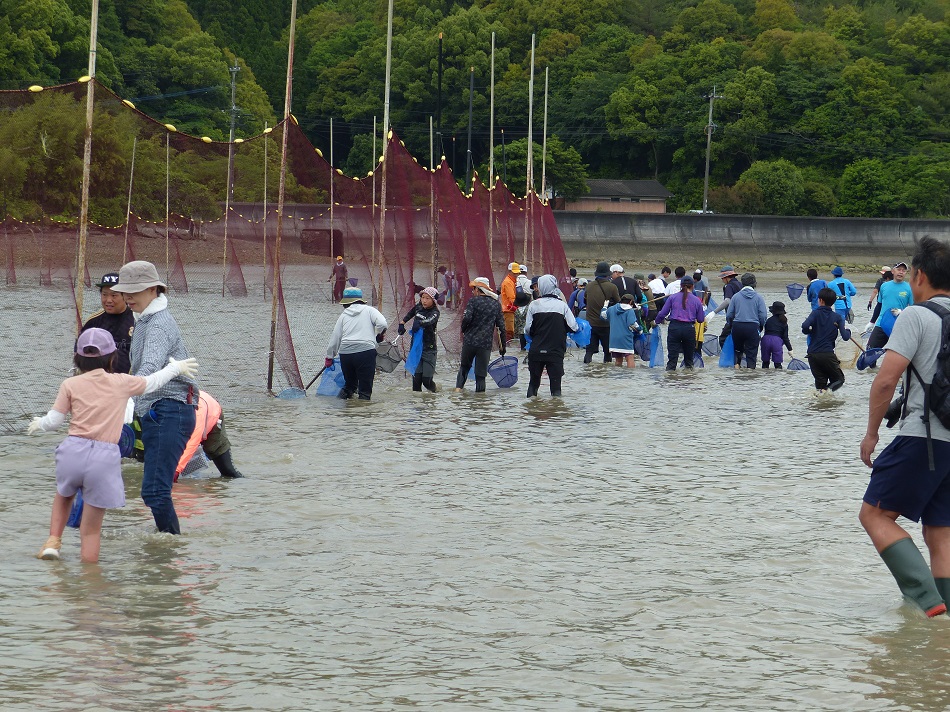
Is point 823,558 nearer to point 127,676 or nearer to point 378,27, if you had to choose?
point 127,676

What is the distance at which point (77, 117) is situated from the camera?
1344 cm

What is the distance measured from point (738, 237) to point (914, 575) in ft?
204

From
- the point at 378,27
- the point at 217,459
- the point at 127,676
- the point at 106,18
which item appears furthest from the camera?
the point at 378,27

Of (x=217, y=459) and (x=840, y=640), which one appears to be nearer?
(x=840, y=640)

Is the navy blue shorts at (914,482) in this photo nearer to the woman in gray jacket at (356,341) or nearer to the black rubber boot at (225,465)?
the black rubber boot at (225,465)

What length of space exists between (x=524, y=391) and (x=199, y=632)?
12.0 metres

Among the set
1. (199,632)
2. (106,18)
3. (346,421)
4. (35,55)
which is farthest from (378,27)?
(199,632)

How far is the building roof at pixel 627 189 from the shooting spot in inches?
3438

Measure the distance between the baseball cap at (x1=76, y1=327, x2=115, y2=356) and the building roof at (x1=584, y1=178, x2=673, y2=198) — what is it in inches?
3177

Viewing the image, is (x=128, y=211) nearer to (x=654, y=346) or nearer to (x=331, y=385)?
(x=331, y=385)

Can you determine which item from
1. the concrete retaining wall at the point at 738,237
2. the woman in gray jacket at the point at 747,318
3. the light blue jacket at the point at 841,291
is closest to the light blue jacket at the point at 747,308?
the woman in gray jacket at the point at 747,318

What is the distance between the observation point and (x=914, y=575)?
21.9ft

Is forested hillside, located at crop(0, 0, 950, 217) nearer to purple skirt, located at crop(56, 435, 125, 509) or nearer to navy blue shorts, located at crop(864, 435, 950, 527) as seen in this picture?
purple skirt, located at crop(56, 435, 125, 509)

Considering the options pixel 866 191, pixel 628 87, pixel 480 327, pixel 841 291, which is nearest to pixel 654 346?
pixel 841 291
